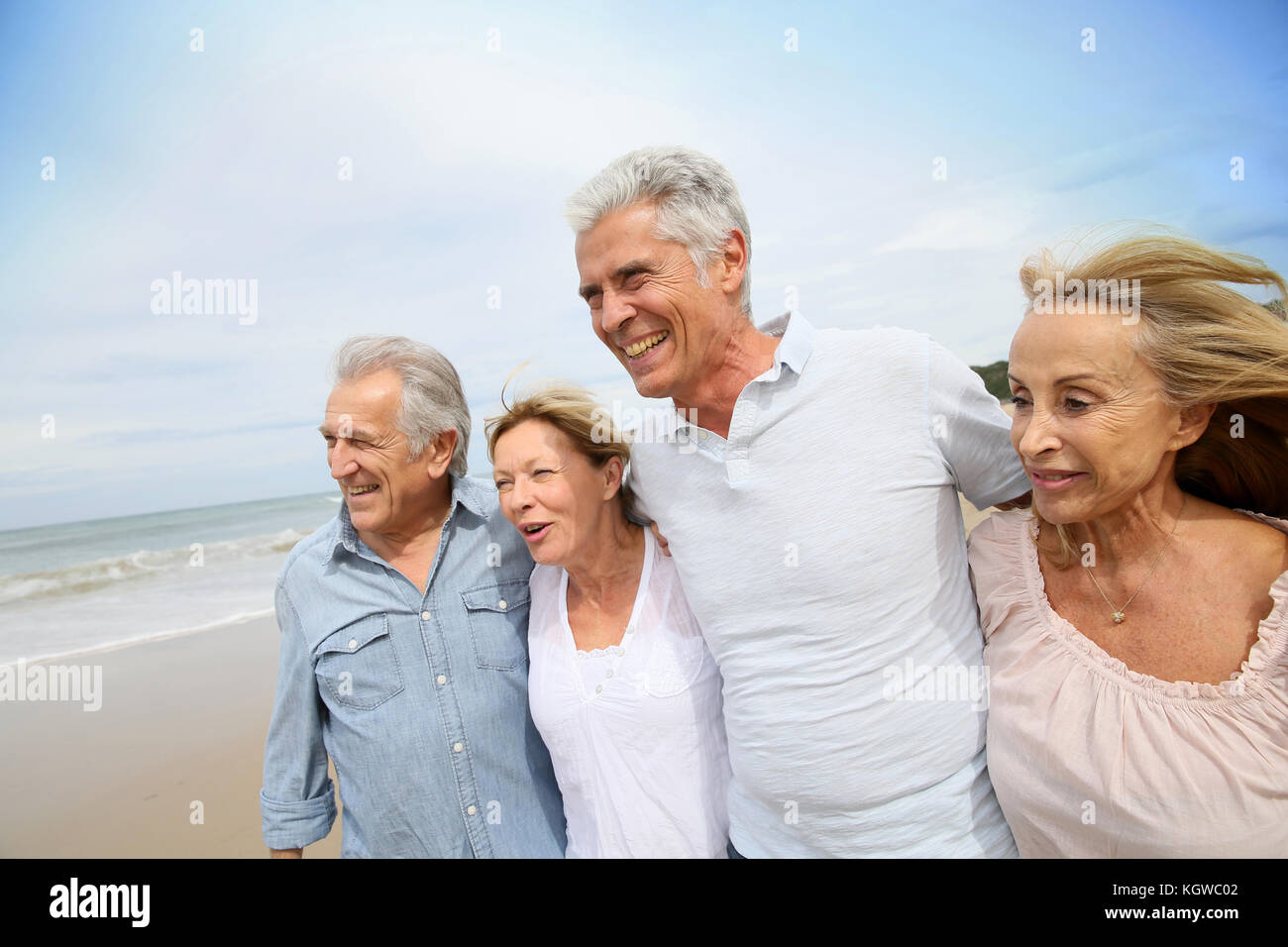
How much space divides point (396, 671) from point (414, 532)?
461 millimetres

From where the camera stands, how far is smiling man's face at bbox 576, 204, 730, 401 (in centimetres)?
214

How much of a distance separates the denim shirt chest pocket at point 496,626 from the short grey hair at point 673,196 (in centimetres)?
118

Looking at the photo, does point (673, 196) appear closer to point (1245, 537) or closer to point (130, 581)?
point (1245, 537)

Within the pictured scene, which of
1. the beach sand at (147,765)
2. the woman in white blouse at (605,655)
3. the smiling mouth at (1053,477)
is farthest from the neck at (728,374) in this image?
the beach sand at (147,765)

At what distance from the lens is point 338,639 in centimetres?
235

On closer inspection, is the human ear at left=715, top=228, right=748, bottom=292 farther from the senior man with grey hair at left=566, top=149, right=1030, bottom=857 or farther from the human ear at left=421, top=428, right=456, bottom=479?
the human ear at left=421, top=428, right=456, bottom=479

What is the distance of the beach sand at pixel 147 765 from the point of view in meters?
5.02

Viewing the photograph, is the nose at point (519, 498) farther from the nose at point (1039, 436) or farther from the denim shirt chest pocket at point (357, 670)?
the nose at point (1039, 436)

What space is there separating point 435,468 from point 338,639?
Result: 610mm

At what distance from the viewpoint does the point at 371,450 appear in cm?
238

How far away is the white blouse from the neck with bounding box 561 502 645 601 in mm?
167

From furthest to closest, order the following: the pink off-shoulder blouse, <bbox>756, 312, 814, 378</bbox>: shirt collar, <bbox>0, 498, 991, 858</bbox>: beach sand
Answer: <bbox>0, 498, 991, 858</bbox>: beach sand
<bbox>756, 312, 814, 378</bbox>: shirt collar
the pink off-shoulder blouse

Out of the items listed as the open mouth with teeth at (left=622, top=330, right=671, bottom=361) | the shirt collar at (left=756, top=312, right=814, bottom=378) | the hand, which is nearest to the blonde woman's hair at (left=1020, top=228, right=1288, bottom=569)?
the shirt collar at (left=756, top=312, right=814, bottom=378)
